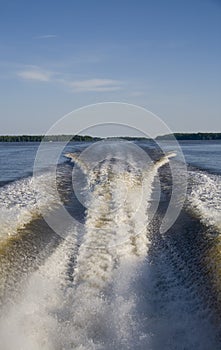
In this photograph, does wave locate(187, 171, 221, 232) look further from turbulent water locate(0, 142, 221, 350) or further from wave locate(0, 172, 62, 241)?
wave locate(0, 172, 62, 241)

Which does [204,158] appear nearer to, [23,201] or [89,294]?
[23,201]

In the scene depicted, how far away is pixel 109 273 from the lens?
8570mm

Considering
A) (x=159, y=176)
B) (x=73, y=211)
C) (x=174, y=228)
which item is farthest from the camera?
(x=159, y=176)

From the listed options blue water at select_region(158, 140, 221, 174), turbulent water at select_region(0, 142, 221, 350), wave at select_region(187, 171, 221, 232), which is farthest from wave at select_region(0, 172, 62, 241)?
blue water at select_region(158, 140, 221, 174)

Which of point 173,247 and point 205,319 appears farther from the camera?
point 173,247

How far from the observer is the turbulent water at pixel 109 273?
636 cm

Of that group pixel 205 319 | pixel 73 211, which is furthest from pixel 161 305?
pixel 73 211

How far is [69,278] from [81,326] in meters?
1.90

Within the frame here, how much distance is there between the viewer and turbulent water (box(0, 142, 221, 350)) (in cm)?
636

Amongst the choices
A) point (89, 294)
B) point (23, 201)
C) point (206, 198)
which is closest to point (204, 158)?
point (206, 198)

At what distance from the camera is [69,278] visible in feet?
27.5

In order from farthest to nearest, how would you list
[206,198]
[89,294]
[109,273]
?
1. [206,198]
2. [109,273]
3. [89,294]

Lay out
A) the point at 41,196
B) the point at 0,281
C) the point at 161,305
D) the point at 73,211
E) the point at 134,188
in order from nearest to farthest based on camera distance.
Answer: the point at 161,305, the point at 0,281, the point at 73,211, the point at 41,196, the point at 134,188

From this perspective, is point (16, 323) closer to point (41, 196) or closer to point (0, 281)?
point (0, 281)
